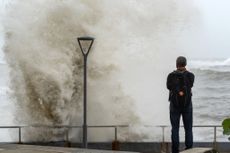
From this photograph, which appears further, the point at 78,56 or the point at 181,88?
the point at 78,56

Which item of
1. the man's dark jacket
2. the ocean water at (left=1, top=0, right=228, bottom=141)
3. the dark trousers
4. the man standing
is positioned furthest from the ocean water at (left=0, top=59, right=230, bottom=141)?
the man's dark jacket

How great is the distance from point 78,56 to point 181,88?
6856 mm

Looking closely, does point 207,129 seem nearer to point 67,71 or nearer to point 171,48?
point 171,48

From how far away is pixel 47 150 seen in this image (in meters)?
9.32

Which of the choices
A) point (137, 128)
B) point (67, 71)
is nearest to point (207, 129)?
point (137, 128)

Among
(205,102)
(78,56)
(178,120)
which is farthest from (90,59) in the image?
(205,102)

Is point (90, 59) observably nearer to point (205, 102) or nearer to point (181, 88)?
point (181, 88)

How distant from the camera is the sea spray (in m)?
14.6

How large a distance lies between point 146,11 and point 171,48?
5.20 ft

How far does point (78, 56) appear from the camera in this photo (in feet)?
49.0

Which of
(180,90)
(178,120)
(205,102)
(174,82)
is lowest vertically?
(205,102)

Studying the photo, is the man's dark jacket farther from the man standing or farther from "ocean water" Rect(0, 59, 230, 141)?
"ocean water" Rect(0, 59, 230, 141)

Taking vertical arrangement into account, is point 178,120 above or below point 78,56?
below

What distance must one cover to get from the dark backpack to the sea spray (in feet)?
18.8
